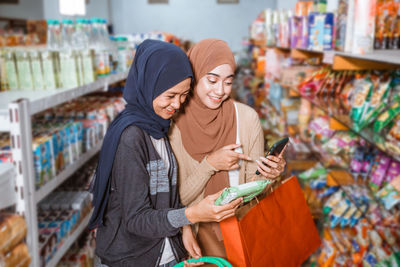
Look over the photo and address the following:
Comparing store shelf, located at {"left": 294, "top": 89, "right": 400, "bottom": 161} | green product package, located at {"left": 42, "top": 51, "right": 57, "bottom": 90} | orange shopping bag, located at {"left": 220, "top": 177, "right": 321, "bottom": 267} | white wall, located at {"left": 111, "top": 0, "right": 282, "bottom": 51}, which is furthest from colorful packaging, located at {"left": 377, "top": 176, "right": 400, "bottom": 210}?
white wall, located at {"left": 111, "top": 0, "right": 282, "bottom": 51}

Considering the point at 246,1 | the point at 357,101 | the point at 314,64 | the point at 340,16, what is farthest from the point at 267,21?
the point at 246,1

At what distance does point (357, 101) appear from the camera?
231 centimetres

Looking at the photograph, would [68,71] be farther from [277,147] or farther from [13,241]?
[277,147]

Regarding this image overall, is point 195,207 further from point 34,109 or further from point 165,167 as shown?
point 34,109

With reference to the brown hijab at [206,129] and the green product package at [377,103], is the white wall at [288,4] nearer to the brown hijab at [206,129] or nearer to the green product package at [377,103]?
the green product package at [377,103]

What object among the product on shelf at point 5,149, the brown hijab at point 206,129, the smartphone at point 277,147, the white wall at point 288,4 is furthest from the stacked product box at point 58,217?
the white wall at point 288,4

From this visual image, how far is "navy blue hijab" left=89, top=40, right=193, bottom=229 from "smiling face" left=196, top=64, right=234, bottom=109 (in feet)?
0.90

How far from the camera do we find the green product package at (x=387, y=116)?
201 cm

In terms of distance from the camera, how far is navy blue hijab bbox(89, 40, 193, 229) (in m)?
1.35

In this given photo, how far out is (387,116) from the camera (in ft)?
6.72

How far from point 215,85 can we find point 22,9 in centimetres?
1122

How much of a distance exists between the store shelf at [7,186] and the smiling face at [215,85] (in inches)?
34.3

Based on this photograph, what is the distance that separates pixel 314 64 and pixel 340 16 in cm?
127

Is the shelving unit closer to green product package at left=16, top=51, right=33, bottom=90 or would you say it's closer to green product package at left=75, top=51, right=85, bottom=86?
green product package at left=16, top=51, right=33, bottom=90
